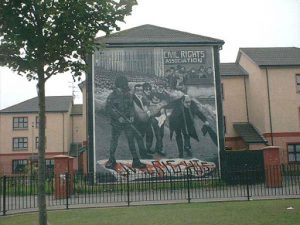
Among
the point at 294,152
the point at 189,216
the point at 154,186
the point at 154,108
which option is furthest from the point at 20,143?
the point at 189,216

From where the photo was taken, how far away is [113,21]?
8180 mm

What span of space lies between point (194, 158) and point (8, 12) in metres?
23.7

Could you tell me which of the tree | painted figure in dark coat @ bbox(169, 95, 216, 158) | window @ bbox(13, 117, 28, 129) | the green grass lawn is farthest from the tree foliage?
window @ bbox(13, 117, 28, 129)

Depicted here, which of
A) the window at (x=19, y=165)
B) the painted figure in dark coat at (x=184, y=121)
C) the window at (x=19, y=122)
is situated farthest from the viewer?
the window at (x=19, y=122)

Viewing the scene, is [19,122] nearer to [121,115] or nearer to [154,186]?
[121,115]

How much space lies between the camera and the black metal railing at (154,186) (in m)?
20.4

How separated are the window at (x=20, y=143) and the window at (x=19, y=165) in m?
1.70

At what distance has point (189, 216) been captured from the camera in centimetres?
1223

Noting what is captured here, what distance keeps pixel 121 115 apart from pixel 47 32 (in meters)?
21.6

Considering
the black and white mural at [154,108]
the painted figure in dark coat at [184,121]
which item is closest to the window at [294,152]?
the black and white mural at [154,108]

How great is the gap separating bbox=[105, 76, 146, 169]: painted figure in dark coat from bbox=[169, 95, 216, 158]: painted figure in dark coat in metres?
2.96

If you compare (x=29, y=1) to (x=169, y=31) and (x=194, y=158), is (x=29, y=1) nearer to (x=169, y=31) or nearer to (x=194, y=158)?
(x=194, y=158)

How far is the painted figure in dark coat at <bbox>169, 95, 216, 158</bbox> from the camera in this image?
29.9 meters

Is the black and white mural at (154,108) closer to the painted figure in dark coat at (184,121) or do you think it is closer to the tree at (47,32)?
the painted figure in dark coat at (184,121)
